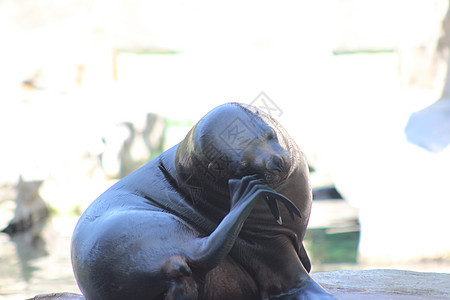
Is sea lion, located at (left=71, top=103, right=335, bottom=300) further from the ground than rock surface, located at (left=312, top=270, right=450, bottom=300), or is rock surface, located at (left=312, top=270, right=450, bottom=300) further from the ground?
sea lion, located at (left=71, top=103, right=335, bottom=300)

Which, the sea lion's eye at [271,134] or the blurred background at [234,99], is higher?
the sea lion's eye at [271,134]

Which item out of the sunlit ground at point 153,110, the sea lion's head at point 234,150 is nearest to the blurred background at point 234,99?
the sunlit ground at point 153,110

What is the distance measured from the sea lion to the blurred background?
1.99 feet

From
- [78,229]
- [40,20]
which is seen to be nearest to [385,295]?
[78,229]

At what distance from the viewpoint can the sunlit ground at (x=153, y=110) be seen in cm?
644

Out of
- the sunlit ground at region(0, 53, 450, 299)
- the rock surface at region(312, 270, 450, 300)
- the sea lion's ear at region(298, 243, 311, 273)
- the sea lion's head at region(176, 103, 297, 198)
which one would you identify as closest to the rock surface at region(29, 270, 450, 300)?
the rock surface at region(312, 270, 450, 300)

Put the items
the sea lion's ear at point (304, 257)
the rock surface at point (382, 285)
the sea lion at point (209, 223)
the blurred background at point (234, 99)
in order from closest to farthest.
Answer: the sea lion at point (209, 223) < the sea lion's ear at point (304, 257) < the rock surface at point (382, 285) < the blurred background at point (234, 99)

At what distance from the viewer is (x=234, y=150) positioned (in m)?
2.16

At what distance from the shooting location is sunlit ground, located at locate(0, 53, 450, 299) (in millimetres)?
6438

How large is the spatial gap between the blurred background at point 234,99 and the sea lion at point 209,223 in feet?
1.99

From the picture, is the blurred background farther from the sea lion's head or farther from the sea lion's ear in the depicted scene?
the sea lion's ear

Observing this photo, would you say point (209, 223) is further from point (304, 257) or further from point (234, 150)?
point (304, 257)

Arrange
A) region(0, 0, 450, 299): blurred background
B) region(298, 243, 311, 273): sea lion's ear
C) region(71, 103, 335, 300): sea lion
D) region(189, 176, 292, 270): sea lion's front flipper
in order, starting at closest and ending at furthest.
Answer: region(189, 176, 292, 270): sea lion's front flipper < region(71, 103, 335, 300): sea lion < region(298, 243, 311, 273): sea lion's ear < region(0, 0, 450, 299): blurred background

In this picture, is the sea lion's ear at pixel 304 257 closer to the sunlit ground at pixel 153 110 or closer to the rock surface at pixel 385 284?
the rock surface at pixel 385 284
